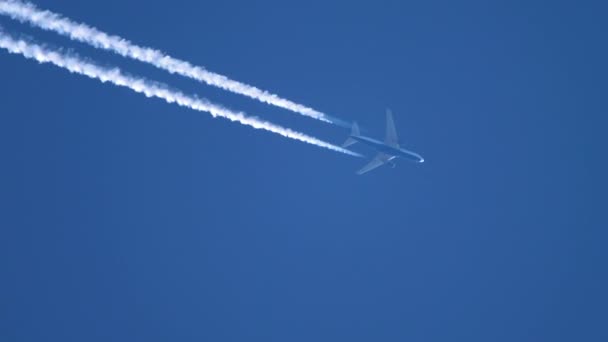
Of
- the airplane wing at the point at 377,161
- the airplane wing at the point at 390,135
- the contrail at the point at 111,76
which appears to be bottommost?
the contrail at the point at 111,76

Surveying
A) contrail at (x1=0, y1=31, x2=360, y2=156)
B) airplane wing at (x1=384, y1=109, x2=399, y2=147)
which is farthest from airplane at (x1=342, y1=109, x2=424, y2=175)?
contrail at (x1=0, y1=31, x2=360, y2=156)

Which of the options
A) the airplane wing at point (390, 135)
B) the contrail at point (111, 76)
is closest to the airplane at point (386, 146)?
the airplane wing at point (390, 135)

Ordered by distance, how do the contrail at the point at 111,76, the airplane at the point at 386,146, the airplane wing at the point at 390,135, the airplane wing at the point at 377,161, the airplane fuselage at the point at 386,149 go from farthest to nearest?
the airplane wing at the point at 377,161, the airplane wing at the point at 390,135, the airplane at the point at 386,146, the airplane fuselage at the point at 386,149, the contrail at the point at 111,76

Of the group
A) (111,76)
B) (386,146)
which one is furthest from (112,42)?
(386,146)

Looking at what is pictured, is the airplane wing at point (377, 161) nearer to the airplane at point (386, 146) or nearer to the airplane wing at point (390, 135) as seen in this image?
the airplane at point (386, 146)

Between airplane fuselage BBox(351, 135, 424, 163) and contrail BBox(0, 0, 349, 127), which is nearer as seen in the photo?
contrail BBox(0, 0, 349, 127)

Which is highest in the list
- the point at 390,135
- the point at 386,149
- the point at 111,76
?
the point at 390,135

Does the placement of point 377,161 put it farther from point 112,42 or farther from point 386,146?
point 112,42

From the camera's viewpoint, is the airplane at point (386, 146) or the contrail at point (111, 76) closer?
the contrail at point (111, 76)

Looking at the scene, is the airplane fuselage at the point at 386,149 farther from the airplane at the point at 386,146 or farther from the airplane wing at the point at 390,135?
the airplane wing at the point at 390,135

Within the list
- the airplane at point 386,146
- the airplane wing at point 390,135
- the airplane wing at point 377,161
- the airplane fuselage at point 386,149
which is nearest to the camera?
the airplane fuselage at point 386,149

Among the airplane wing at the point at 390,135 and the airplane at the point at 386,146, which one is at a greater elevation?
the airplane wing at the point at 390,135

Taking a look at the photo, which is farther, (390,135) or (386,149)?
(390,135)

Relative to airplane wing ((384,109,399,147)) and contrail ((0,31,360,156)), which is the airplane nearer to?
airplane wing ((384,109,399,147))
